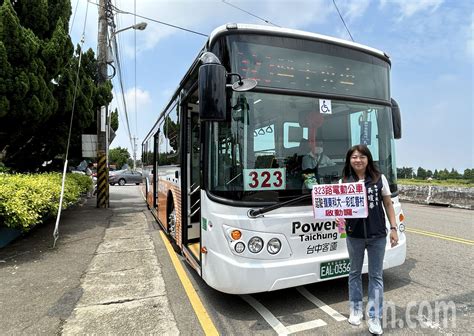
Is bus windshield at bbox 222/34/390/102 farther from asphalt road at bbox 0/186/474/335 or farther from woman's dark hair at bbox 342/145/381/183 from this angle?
asphalt road at bbox 0/186/474/335

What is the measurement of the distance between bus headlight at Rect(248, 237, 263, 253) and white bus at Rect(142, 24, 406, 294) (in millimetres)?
10

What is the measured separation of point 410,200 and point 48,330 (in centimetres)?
1633

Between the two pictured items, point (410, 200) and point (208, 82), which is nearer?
point (208, 82)

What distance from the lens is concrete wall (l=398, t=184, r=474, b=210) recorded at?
43.5 ft

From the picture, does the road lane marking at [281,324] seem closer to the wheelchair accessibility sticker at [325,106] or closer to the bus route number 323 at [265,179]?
the bus route number 323 at [265,179]

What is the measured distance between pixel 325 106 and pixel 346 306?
90.0 inches

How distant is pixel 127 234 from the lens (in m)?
8.11

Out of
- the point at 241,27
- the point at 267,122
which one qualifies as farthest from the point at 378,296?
the point at 241,27

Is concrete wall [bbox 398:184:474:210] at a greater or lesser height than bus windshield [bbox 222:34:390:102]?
lesser

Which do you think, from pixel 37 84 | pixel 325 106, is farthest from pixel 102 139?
pixel 325 106

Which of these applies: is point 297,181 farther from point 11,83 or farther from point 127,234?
point 11,83

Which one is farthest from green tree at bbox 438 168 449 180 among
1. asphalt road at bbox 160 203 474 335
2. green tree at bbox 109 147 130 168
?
green tree at bbox 109 147 130 168

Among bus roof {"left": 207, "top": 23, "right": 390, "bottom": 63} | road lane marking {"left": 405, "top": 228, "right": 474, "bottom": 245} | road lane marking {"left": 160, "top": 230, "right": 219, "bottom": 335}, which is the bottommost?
road lane marking {"left": 160, "top": 230, "right": 219, "bottom": 335}

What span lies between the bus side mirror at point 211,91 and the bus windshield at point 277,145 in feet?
0.86
